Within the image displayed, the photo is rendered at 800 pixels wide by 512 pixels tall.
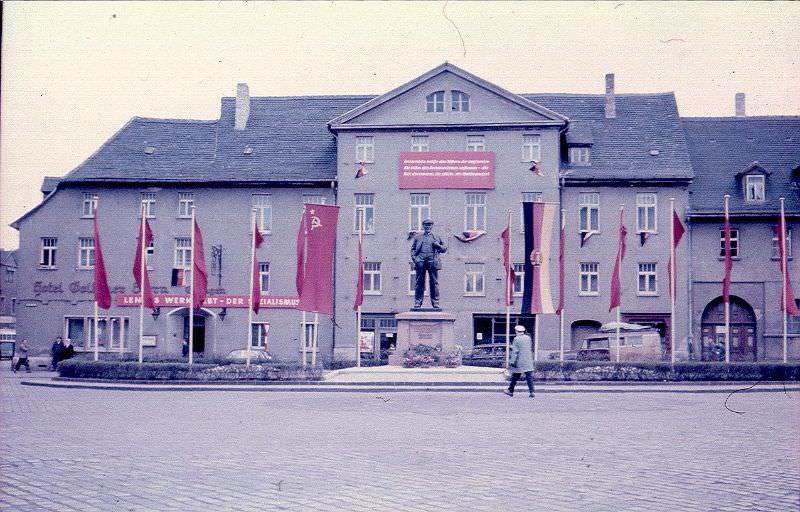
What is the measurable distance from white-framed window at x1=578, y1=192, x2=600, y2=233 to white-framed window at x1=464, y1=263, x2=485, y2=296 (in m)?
5.49

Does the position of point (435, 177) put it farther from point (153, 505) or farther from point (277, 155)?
point (153, 505)

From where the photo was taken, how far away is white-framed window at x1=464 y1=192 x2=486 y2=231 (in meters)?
46.7

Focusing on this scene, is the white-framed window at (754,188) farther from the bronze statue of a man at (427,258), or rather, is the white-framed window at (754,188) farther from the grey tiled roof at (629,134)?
the bronze statue of a man at (427,258)

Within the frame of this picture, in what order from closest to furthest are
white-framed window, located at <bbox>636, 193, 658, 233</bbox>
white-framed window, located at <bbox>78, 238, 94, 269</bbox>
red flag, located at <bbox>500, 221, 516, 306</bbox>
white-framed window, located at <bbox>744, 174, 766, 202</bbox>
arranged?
1. red flag, located at <bbox>500, 221, 516, 306</bbox>
2. white-framed window, located at <bbox>744, 174, 766, 202</bbox>
3. white-framed window, located at <bbox>636, 193, 658, 233</bbox>
4. white-framed window, located at <bbox>78, 238, 94, 269</bbox>

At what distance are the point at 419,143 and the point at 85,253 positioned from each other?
60.1ft

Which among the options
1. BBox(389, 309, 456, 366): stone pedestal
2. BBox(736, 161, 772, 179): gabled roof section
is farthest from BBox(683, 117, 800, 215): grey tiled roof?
BBox(389, 309, 456, 366): stone pedestal

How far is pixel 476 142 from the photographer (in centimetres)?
4669

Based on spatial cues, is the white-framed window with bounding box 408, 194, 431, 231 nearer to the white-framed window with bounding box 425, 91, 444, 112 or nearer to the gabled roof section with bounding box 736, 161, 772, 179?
the white-framed window with bounding box 425, 91, 444, 112

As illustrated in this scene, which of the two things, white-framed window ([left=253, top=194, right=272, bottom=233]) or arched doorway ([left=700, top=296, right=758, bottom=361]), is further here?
white-framed window ([left=253, top=194, right=272, bottom=233])

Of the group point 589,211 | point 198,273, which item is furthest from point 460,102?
point 198,273

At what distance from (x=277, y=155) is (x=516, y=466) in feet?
131

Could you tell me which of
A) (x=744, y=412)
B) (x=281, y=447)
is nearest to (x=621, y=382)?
(x=744, y=412)

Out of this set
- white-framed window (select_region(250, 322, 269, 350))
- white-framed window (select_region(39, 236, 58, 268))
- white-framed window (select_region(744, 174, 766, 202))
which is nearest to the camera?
white-framed window (select_region(744, 174, 766, 202))

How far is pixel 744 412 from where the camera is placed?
18.2 metres
